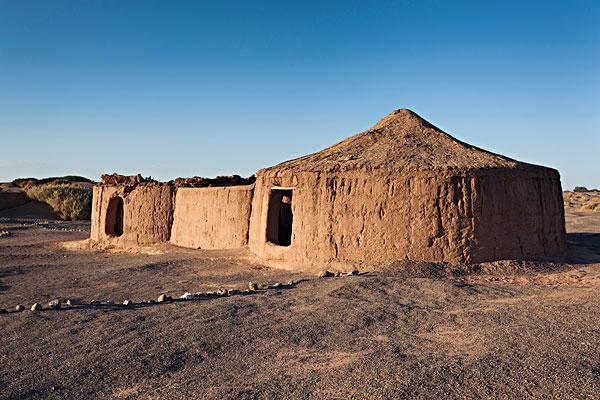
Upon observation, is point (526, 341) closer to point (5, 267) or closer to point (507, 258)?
point (507, 258)

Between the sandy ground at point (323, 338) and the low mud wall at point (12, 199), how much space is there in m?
24.2

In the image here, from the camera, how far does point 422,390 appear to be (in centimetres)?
423

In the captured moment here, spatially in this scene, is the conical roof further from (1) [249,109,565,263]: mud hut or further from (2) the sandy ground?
(2) the sandy ground

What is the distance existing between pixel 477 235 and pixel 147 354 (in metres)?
6.27

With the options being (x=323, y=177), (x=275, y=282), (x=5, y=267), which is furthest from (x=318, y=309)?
(x=5, y=267)

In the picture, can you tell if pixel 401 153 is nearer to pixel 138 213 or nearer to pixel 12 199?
pixel 138 213

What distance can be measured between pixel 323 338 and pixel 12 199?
30.9 meters

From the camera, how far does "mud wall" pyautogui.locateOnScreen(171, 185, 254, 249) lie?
12680 mm

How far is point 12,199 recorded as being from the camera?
103ft

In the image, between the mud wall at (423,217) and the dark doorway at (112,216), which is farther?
the dark doorway at (112,216)

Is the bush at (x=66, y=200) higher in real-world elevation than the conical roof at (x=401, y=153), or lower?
→ lower

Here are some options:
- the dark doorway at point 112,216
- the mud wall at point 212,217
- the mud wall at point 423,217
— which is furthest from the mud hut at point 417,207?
the dark doorway at point 112,216

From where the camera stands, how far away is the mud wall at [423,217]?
367 inches

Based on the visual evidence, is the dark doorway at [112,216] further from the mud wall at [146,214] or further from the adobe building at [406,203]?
the adobe building at [406,203]
